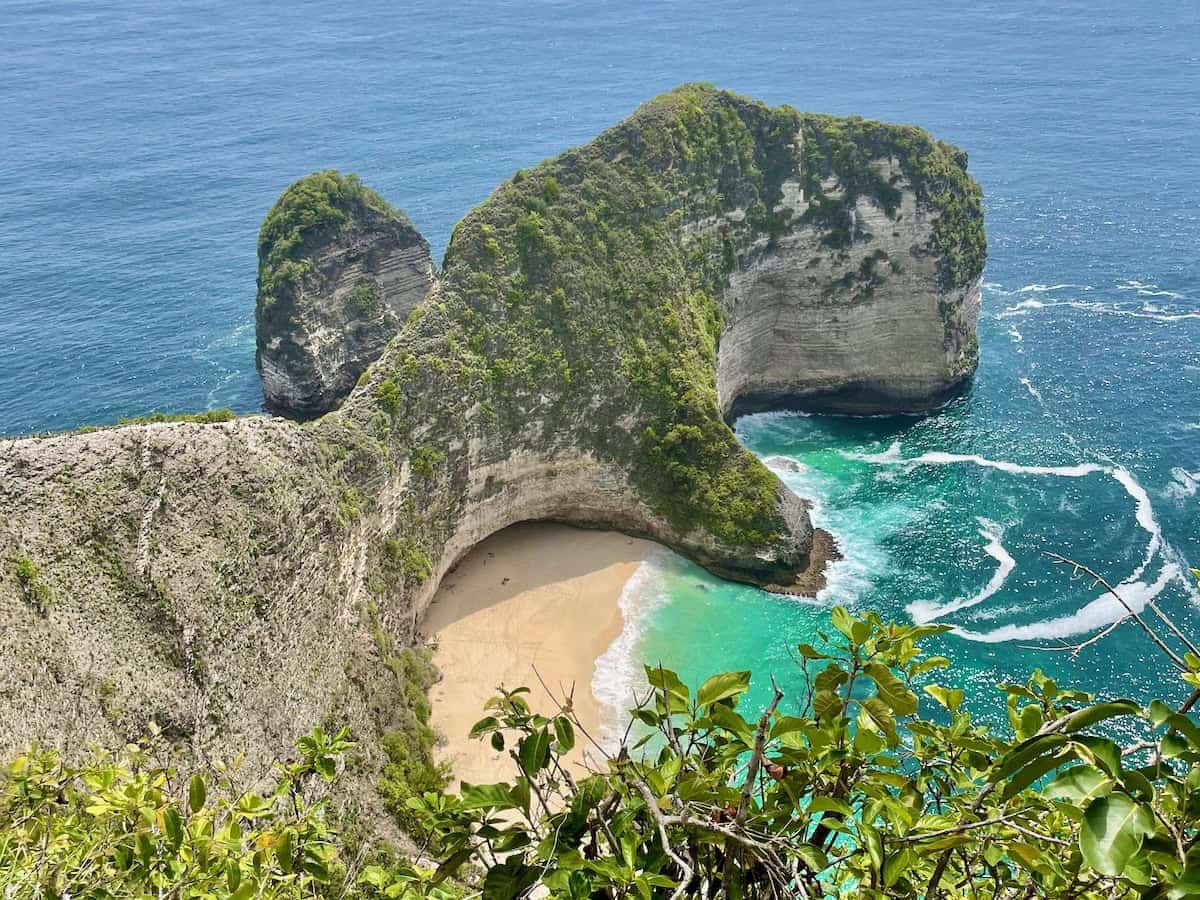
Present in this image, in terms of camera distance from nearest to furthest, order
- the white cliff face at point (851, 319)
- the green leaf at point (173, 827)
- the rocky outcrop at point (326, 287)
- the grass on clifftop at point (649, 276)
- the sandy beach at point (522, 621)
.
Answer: the green leaf at point (173, 827) < the sandy beach at point (522, 621) < the grass on clifftop at point (649, 276) < the white cliff face at point (851, 319) < the rocky outcrop at point (326, 287)

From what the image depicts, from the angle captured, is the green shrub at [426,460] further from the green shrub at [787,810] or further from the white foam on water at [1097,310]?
the white foam on water at [1097,310]

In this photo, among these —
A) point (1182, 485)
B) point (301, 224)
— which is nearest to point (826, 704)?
point (1182, 485)

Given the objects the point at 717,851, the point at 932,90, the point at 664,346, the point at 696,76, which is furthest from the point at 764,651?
the point at 696,76

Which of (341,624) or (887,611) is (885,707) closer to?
(341,624)

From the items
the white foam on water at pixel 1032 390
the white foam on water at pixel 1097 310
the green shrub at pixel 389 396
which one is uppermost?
the green shrub at pixel 389 396

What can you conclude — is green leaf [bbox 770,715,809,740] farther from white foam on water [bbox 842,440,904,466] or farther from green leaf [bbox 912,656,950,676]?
white foam on water [bbox 842,440,904,466]

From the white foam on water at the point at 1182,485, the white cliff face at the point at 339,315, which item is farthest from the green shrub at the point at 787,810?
the white cliff face at the point at 339,315

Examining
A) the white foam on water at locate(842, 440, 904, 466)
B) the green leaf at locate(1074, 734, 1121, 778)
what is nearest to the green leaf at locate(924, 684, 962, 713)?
the green leaf at locate(1074, 734, 1121, 778)
